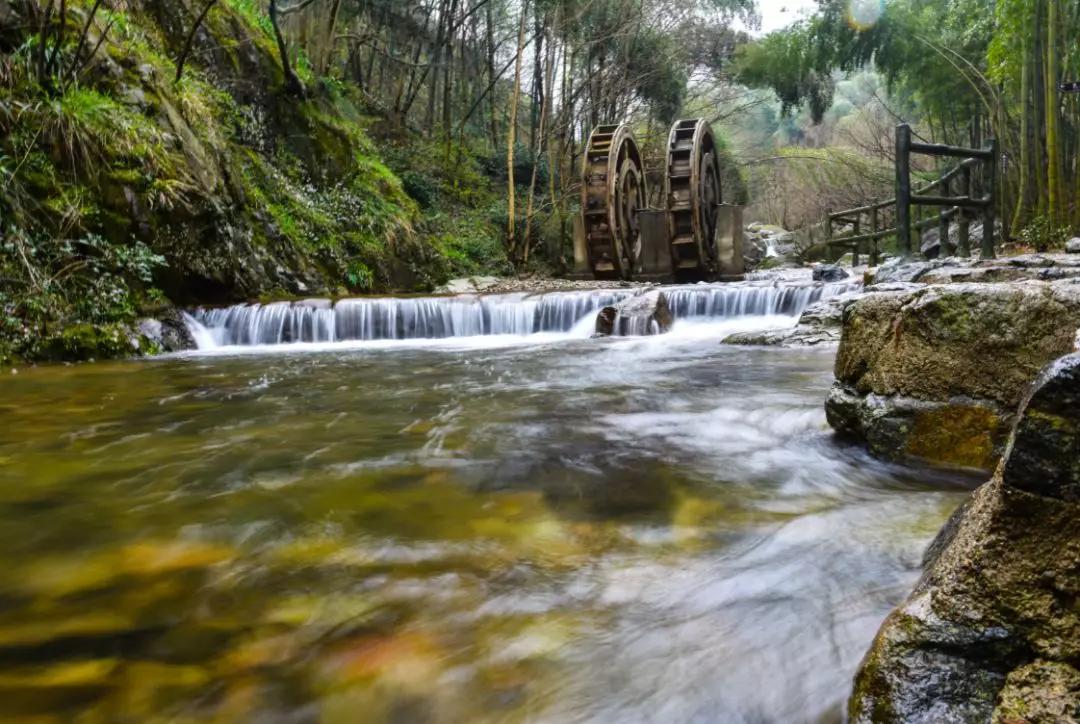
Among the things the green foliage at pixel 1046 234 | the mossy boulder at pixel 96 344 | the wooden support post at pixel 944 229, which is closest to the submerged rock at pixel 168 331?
the mossy boulder at pixel 96 344

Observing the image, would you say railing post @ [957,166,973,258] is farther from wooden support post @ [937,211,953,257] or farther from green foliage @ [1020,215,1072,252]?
green foliage @ [1020,215,1072,252]

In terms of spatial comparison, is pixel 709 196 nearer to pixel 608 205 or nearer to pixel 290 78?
pixel 608 205

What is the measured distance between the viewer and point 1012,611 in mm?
972

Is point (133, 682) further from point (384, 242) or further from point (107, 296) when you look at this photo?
point (384, 242)

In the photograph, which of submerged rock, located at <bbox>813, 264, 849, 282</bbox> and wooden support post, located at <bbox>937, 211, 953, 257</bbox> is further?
submerged rock, located at <bbox>813, 264, 849, 282</bbox>

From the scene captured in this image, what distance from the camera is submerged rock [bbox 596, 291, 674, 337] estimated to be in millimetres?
8109

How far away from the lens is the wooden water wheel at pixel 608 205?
1381 cm

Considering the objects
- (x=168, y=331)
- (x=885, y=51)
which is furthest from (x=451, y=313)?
(x=885, y=51)

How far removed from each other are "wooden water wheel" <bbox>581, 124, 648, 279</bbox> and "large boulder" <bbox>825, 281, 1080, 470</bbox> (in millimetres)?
11528

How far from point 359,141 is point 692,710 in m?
14.4

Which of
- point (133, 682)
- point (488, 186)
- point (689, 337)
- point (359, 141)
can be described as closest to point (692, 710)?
point (133, 682)

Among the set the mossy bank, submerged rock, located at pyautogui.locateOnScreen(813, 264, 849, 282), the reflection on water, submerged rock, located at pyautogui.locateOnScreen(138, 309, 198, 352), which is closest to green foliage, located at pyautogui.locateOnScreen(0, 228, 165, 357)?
the mossy bank

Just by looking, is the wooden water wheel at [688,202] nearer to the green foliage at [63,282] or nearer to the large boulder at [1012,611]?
the green foliage at [63,282]

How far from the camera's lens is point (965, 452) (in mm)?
2316
